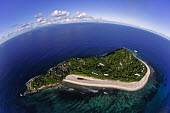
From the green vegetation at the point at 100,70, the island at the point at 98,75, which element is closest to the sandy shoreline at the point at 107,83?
the island at the point at 98,75

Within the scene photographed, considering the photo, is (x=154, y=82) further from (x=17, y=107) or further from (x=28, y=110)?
(x=17, y=107)

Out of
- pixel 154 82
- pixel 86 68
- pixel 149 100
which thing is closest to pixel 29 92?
pixel 86 68

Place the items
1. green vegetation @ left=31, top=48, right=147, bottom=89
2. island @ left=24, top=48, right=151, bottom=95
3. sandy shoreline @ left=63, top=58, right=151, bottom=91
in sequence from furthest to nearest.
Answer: green vegetation @ left=31, top=48, right=147, bottom=89 → island @ left=24, top=48, right=151, bottom=95 → sandy shoreline @ left=63, top=58, right=151, bottom=91

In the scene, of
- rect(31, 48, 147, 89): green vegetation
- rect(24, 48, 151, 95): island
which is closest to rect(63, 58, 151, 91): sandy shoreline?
rect(24, 48, 151, 95): island

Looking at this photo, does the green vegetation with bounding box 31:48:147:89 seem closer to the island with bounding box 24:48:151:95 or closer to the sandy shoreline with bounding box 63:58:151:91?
the island with bounding box 24:48:151:95

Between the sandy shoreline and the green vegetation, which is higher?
the green vegetation

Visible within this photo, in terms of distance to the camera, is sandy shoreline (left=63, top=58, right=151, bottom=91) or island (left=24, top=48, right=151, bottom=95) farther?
island (left=24, top=48, right=151, bottom=95)

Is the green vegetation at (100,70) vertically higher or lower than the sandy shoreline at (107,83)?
higher

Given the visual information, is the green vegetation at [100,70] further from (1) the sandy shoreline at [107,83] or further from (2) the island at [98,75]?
(1) the sandy shoreline at [107,83]

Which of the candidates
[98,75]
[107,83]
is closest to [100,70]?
[98,75]
